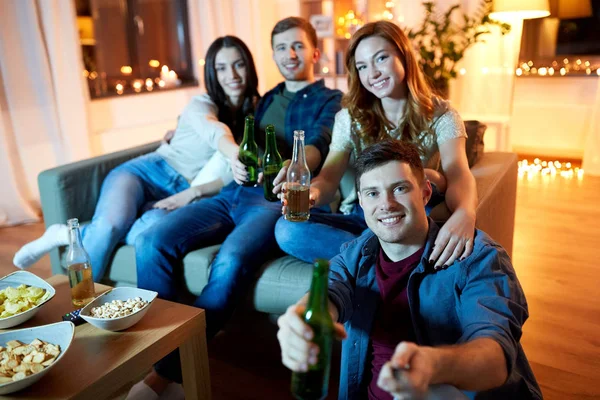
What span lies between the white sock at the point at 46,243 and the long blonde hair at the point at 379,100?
1.26 meters

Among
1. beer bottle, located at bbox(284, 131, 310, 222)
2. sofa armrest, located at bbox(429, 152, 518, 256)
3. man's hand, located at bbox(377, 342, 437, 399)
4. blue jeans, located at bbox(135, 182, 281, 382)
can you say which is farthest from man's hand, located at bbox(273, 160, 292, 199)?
man's hand, located at bbox(377, 342, 437, 399)

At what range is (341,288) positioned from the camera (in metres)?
1.18

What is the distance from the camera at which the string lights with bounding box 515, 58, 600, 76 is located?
4534 mm

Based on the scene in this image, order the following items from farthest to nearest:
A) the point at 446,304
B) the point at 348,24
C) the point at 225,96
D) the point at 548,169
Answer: the point at 348,24 → the point at 548,169 → the point at 225,96 → the point at 446,304

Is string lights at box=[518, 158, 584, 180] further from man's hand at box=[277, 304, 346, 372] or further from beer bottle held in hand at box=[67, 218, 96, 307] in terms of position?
man's hand at box=[277, 304, 346, 372]

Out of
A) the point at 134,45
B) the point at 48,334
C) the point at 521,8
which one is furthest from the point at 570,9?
the point at 48,334

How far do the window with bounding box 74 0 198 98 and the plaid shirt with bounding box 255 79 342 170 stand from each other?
2439 millimetres

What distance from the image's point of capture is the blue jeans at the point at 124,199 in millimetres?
2141

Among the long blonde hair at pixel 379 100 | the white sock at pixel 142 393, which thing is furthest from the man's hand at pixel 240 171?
the white sock at pixel 142 393

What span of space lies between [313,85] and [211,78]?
46cm

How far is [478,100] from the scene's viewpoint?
4527 mm

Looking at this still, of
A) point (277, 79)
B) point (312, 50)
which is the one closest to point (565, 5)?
point (277, 79)

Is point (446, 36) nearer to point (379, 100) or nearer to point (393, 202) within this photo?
point (379, 100)

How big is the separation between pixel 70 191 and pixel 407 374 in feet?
6.25
